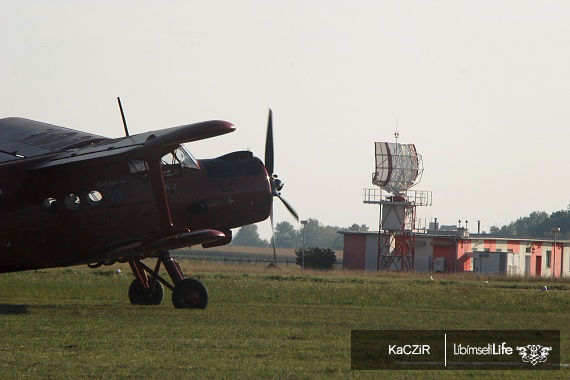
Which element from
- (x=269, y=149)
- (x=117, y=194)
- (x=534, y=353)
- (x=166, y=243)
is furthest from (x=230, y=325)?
(x=269, y=149)

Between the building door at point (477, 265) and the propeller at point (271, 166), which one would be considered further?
the building door at point (477, 265)

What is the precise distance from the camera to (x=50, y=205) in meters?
18.4

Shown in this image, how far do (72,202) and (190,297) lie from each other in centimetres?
352

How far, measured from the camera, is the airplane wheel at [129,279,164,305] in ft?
71.8

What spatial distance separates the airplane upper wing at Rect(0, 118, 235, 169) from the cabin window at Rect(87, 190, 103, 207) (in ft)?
2.99

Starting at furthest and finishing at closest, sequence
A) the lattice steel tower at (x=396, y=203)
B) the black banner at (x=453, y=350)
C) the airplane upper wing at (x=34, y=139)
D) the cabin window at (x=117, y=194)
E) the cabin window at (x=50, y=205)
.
Answer: the lattice steel tower at (x=396, y=203) < the airplane upper wing at (x=34, y=139) < the cabin window at (x=117, y=194) < the cabin window at (x=50, y=205) < the black banner at (x=453, y=350)

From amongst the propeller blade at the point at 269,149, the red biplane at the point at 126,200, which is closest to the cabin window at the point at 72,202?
the red biplane at the point at 126,200

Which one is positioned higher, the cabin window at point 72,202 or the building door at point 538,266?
the cabin window at point 72,202

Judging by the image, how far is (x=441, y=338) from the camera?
14961 mm

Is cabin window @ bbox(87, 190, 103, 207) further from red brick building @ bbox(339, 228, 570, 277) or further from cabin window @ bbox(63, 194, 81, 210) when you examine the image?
red brick building @ bbox(339, 228, 570, 277)

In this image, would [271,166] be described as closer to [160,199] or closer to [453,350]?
[160,199]

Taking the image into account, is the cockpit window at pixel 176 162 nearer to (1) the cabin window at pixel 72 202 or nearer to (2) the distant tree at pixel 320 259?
(1) the cabin window at pixel 72 202

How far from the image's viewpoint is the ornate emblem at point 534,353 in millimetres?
12621

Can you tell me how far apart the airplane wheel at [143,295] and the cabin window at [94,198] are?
3.73m
